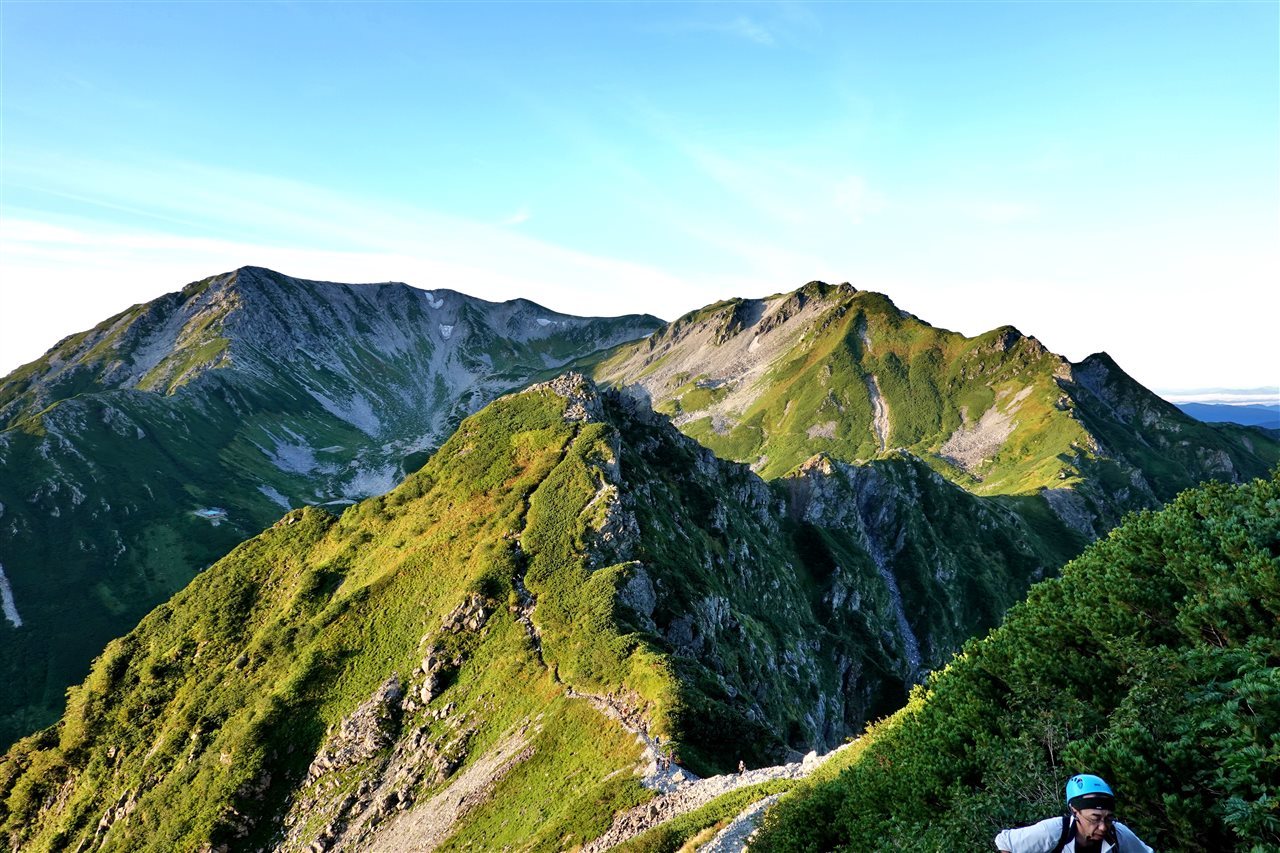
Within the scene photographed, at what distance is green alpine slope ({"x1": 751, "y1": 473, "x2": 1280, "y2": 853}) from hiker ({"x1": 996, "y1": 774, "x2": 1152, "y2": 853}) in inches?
117

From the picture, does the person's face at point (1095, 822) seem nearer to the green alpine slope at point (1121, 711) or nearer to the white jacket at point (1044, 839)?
the white jacket at point (1044, 839)

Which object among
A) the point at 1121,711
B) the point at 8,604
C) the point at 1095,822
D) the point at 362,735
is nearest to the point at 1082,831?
the point at 1095,822

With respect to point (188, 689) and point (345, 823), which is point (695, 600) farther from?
point (188, 689)

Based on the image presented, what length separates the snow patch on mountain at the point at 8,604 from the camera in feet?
569

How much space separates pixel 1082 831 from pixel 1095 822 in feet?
1.07

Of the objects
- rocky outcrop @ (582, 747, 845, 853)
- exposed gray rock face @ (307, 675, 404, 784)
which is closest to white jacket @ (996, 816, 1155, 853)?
rocky outcrop @ (582, 747, 845, 853)

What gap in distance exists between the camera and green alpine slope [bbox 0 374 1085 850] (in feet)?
159

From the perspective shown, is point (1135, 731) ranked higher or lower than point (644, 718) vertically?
higher

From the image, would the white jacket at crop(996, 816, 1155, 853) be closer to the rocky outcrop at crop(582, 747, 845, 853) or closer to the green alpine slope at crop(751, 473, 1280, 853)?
the green alpine slope at crop(751, 473, 1280, 853)

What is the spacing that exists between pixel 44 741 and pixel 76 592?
159297 millimetres

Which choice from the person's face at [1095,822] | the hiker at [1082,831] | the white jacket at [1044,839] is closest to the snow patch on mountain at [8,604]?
the white jacket at [1044,839]

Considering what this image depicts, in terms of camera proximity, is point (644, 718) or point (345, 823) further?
point (345, 823)

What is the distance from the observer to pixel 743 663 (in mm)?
72875

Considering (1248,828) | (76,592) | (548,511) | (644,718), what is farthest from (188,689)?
(76,592)
